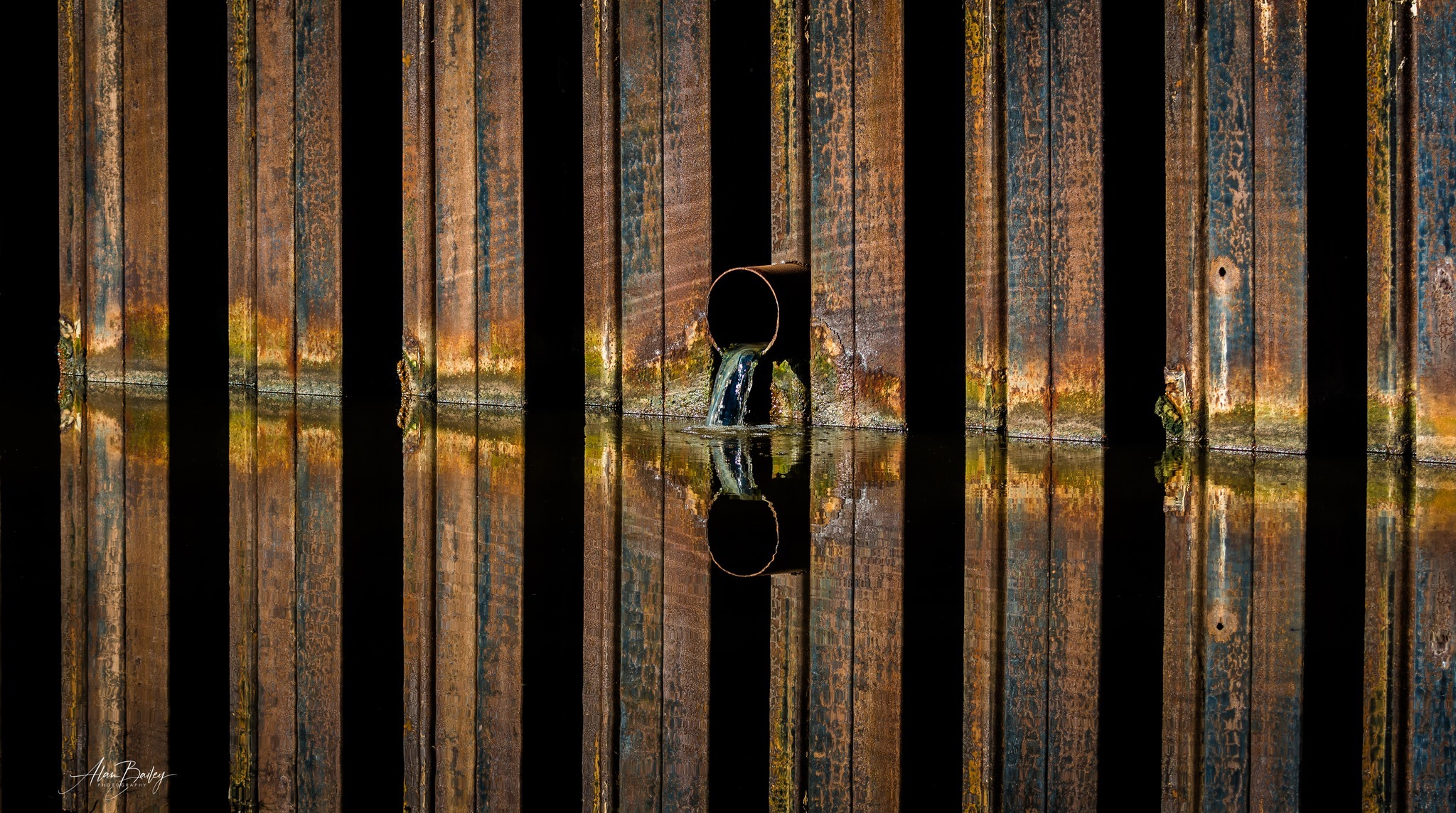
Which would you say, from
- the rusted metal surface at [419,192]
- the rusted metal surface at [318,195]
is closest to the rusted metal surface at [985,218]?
the rusted metal surface at [419,192]

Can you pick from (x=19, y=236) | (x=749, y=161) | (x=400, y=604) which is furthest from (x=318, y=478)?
(x=19, y=236)

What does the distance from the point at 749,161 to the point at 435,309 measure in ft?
5.02

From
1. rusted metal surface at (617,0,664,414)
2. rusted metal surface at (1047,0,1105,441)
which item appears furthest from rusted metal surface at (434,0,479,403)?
rusted metal surface at (1047,0,1105,441)

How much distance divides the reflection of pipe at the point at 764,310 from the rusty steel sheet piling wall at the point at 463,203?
2.85 ft

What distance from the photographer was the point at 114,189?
791 cm

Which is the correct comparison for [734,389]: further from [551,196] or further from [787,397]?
[551,196]

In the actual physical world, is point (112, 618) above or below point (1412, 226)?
below

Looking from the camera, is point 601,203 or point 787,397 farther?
point 601,203

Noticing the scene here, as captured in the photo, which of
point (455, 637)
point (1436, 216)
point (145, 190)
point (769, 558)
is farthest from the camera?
point (145, 190)

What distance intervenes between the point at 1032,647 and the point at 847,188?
334 centimetres

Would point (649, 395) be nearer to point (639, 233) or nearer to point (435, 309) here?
point (639, 233)

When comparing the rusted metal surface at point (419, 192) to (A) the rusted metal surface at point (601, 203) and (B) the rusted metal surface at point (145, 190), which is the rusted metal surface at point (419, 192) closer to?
(A) the rusted metal surface at point (601, 203)

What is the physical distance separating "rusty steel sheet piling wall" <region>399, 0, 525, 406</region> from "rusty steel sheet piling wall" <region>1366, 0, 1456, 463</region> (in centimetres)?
328

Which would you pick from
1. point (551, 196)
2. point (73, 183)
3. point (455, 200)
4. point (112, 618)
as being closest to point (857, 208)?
point (551, 196)
